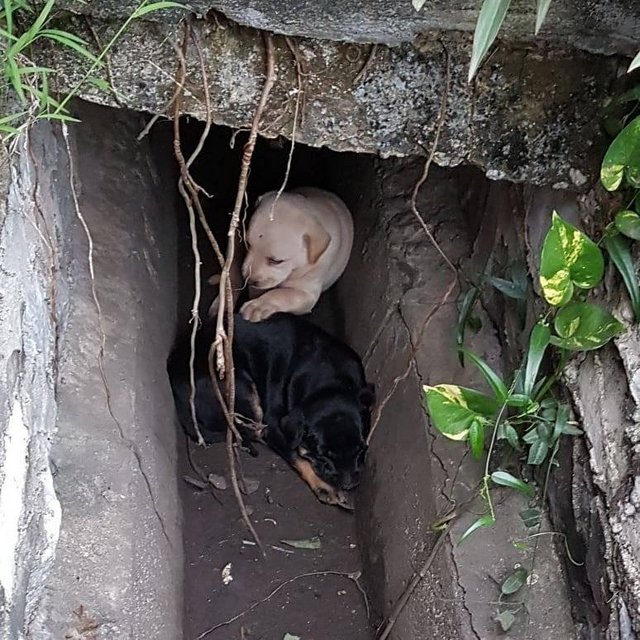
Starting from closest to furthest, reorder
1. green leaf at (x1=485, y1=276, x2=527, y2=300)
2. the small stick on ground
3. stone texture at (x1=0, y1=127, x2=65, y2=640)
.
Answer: stone texture at (x1=0, y1=127, x2=65, y2=640) < the small stick on ground < green leaf at (x1=485, y1=276, x2=527, y2=300)

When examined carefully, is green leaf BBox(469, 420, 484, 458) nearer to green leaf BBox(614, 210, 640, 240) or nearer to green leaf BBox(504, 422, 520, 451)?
green leaf BBox(504, 422, 520, 451)

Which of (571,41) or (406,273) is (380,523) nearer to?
(406,273)

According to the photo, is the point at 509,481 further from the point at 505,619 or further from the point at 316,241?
the point at 316,241

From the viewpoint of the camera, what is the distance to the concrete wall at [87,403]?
5.22 ft

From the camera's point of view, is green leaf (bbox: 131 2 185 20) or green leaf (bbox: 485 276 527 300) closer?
green leaf (bbox: 131 2 185 20)

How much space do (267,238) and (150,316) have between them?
1.81 ft

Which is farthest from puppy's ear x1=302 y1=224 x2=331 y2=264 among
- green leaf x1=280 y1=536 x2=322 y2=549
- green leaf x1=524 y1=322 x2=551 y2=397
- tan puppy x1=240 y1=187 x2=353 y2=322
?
green leaf x1=524 y1=322 x2=551 y2=397

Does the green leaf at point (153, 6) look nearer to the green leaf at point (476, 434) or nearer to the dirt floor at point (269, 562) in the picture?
the green leaf at point (476, 434)

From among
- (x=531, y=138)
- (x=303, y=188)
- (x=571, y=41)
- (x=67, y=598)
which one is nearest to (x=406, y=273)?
(x=303, y=188)

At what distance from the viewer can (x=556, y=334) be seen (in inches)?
73.8

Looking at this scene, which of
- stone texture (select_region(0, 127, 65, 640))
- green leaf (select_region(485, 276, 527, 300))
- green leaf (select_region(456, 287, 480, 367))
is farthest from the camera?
green leaf (select_region(456, 287, 480, 367))

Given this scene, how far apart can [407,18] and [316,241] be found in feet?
4.99

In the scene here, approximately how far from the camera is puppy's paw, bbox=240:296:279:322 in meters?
3.10

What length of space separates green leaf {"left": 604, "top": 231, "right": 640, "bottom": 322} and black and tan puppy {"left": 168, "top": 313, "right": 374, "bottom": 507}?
1276mm
